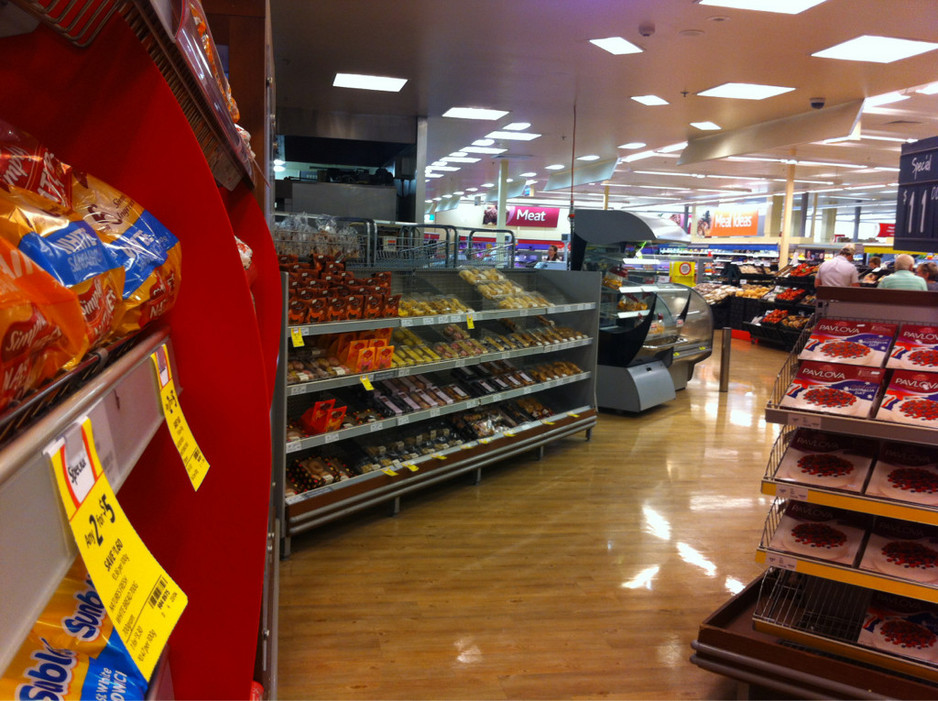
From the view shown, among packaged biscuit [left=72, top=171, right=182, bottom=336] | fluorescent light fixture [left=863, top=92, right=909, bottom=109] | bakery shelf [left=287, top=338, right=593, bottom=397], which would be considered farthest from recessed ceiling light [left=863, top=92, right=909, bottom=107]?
packaged biscuit [left=72, top=171, right=182, bottom=336]

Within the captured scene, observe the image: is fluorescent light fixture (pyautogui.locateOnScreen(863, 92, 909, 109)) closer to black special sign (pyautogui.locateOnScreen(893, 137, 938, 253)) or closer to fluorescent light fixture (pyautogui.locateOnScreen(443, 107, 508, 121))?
fluorescent light fixture (pyautogui.locateOnScreen(443, 107, 508, 121))

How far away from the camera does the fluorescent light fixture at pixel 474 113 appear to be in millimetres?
9289

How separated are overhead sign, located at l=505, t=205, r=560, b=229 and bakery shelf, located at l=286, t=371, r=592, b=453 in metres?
21.3

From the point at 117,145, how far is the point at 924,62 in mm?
7823

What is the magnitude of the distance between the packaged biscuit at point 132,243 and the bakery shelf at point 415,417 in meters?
2.90

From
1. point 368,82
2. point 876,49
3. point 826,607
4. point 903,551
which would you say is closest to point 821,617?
point 826,607

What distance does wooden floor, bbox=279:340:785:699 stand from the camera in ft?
8.72

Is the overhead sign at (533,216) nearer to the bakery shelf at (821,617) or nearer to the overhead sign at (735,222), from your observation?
the overhead sign at (735,222)

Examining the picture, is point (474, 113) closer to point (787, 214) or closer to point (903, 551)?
point (787, 214)

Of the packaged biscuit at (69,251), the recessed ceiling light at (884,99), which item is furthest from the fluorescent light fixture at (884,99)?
the packaged biscuit at (69,251)

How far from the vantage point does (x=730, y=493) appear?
486cm

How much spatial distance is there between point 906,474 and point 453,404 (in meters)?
2.78

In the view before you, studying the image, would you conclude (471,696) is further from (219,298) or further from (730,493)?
(730,493)

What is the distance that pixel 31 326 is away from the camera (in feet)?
1.25
